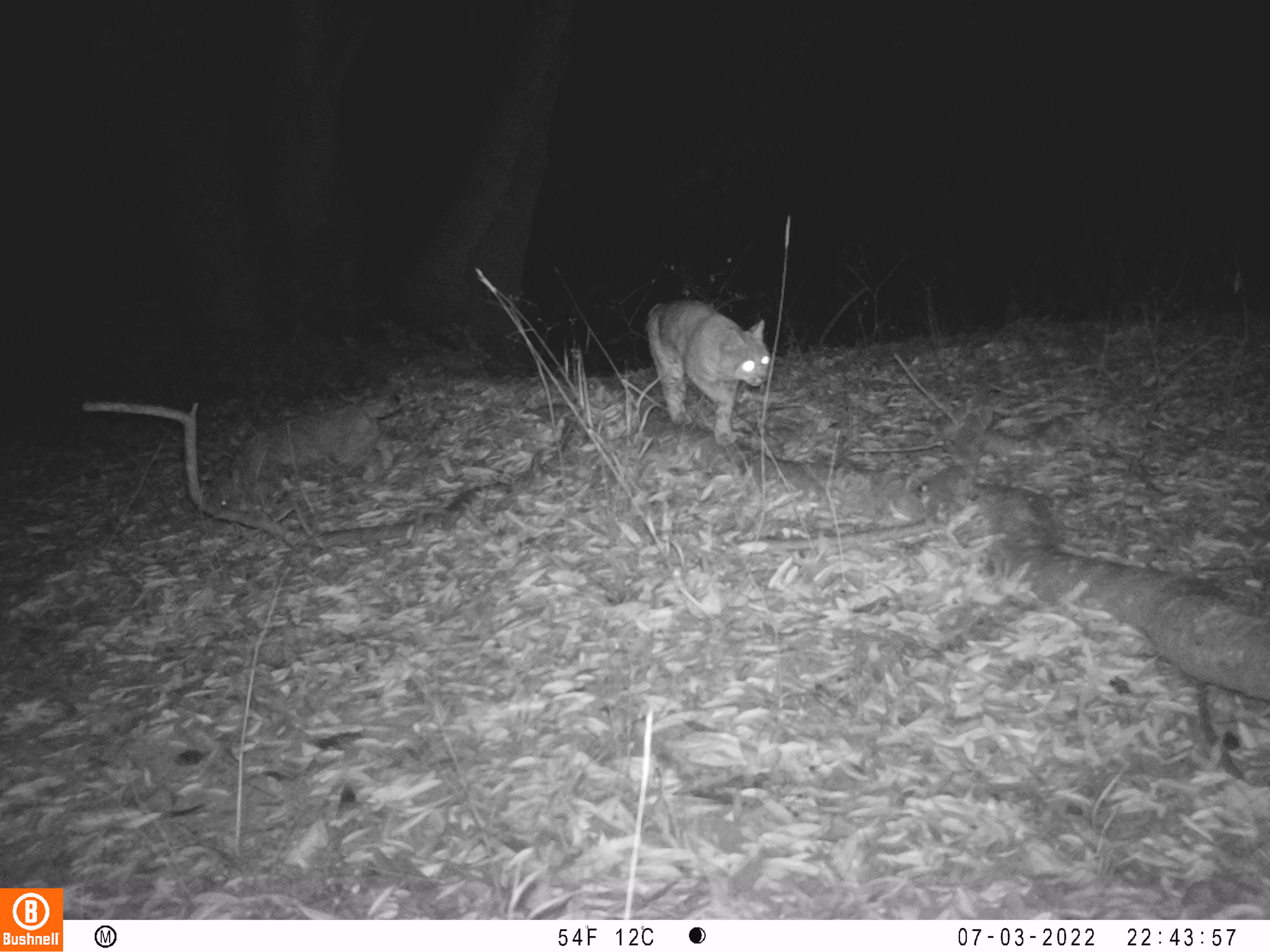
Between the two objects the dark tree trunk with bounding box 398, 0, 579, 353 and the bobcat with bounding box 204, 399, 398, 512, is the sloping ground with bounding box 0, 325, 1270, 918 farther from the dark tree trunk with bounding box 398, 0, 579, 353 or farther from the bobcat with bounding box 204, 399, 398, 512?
the dark tree trunk with bounding box 398, 0, 579, 353

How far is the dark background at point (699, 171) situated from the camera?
914cm

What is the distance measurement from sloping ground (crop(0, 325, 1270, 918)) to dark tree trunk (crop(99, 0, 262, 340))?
4436 mm

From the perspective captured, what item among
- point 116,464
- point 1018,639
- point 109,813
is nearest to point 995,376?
point 1018,639

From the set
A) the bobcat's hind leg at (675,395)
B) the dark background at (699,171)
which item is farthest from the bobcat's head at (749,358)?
the dark background at (699,171)

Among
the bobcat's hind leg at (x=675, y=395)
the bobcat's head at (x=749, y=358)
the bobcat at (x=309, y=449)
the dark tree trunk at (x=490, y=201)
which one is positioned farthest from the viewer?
the dark tree trunk at (x=490, y=201)

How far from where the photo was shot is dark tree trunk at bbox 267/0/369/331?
8906mm

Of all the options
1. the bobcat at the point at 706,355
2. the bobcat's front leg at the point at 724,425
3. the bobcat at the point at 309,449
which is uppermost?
the bobcat at the point at 706,355

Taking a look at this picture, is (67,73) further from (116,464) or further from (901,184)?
(901,184)

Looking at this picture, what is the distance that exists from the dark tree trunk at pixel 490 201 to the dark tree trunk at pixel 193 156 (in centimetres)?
170

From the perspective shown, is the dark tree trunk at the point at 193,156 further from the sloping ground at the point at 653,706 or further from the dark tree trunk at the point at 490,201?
the sloping ground at the point at 653,706

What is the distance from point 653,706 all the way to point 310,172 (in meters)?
8.03

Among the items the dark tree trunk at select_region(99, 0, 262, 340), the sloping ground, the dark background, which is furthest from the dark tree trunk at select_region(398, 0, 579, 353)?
the sloping ground

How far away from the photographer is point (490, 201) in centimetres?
953
